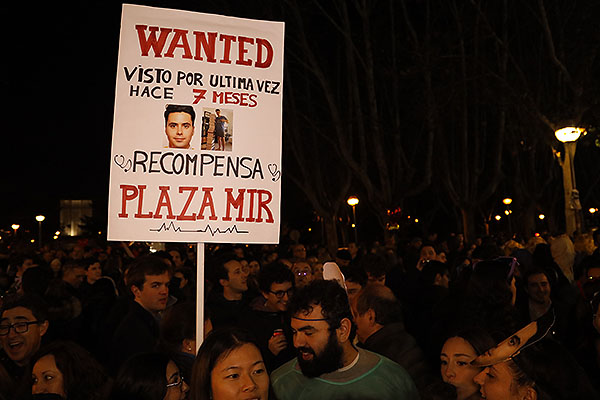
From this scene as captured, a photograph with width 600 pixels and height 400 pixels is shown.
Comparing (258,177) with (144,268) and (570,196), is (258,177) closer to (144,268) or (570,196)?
(144,268)

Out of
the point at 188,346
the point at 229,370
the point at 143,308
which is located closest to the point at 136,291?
the point at 143,308

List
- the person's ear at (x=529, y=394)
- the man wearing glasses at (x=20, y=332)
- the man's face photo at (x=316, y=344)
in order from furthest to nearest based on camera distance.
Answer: the man wearing glasses at (x=20, y=332) → the man's face photo at (x=316, y=344) → the person's ear at (x=529, y=394)

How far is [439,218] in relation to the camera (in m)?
64.8

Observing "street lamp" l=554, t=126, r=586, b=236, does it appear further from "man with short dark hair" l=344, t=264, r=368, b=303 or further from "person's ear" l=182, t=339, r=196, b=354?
"person's ear" l=182, t=339, r=196, b=354

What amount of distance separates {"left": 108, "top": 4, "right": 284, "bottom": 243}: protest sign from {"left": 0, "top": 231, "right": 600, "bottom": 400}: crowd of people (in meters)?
0.48

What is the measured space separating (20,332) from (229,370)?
2303mm

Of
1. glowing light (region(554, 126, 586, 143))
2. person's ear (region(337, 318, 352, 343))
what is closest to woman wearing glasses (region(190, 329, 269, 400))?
person's ear (region(337, 318, 352, 343))

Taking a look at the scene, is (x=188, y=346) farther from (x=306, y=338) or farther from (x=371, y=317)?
(x=371, y=317)

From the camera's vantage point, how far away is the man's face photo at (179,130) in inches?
167

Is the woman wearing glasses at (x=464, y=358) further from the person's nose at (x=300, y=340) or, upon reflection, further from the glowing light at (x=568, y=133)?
the glowing light at (x=568, y=133)

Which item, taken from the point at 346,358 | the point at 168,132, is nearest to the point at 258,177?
the point at 168,132

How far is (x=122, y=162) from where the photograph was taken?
4.09m

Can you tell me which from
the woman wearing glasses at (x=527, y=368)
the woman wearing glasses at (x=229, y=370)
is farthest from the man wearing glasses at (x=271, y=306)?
the woman wearing glasses at (x=527, y=368)

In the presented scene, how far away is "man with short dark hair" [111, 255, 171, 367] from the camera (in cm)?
505
